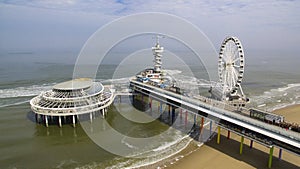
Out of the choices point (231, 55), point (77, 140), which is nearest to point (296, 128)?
point (231, 55)

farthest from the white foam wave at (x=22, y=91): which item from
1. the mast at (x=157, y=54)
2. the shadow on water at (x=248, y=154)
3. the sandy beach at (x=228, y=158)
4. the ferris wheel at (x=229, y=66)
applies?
the shadow on water at (x=248, y=154)

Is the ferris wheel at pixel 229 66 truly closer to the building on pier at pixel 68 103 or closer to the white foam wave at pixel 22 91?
the building on pier at pixel 68 103

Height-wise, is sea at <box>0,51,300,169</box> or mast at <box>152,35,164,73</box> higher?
mast at <box>152,35,164,73</box>

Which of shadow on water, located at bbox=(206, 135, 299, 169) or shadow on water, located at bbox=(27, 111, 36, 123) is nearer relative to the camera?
shadow on water, located at bbox=(206, 135, 299, 169)

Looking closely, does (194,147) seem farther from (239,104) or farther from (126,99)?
(126,99)

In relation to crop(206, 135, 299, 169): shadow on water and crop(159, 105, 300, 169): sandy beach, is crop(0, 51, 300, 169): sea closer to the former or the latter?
crop(159, 105, 300, 169): sandy beach

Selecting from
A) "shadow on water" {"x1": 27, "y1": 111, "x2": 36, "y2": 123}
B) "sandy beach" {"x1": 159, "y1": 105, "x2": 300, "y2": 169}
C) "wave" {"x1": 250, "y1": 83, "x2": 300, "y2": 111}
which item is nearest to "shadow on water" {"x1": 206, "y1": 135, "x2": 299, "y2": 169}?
"sandy beach" {"x1": 159, "y1": 105, "x2": 300, "y2": 169}
